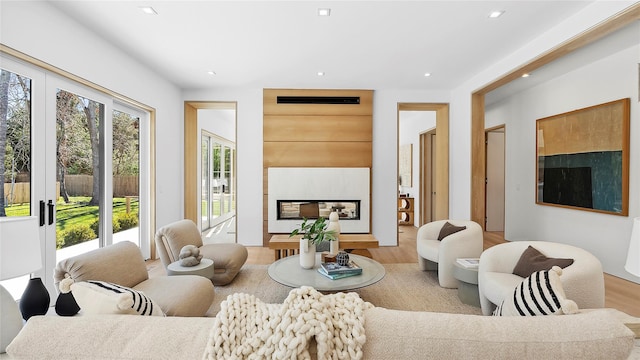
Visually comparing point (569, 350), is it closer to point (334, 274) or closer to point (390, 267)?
point (334, 274)

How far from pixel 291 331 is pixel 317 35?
9.88ft

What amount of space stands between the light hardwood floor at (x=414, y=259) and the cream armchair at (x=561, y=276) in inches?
41.1

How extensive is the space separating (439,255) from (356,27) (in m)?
2.52

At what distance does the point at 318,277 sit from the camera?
253cm

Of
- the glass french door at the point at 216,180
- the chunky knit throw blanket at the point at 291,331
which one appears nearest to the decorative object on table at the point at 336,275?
the chunky knit throw blanket at the point at 291,331

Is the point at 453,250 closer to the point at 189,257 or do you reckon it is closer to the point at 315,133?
the point at 189,257

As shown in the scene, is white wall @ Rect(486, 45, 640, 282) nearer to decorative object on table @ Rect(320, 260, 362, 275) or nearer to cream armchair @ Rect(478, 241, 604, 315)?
cream armchair @ Rect(478, 241, 604, 315)

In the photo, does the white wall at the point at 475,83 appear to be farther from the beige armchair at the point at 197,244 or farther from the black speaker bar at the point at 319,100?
the beige armchair at the point at 197,244

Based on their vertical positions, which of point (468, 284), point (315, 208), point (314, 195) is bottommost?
point (468, 284)

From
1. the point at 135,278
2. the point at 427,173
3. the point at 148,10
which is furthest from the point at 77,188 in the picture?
the point at 427,173

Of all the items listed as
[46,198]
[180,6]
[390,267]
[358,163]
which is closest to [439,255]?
[390,267]

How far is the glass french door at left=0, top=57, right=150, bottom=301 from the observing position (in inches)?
92.7

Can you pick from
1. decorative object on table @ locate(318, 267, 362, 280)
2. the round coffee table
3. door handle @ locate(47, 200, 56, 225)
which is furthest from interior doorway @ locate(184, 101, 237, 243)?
decorative object on table @ locate(318, 267, 362, 280)

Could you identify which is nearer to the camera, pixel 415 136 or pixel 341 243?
pixel 341 243
